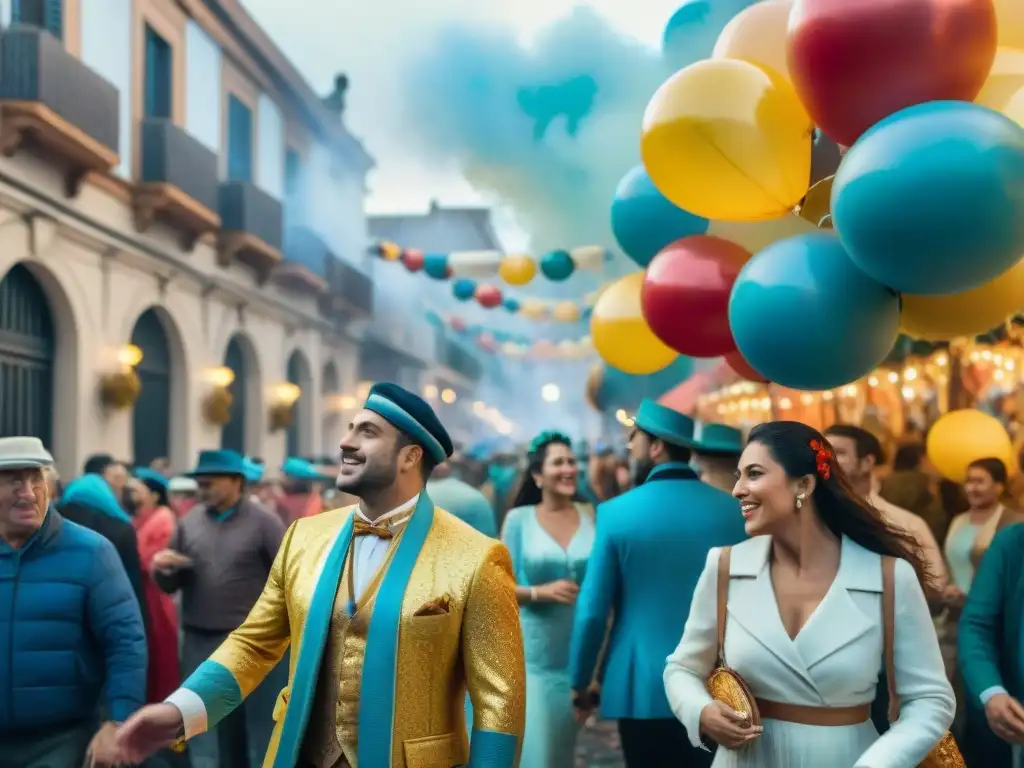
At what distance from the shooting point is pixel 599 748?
7016 millimetres

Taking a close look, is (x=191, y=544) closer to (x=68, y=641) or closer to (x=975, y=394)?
(x=68, y=641)

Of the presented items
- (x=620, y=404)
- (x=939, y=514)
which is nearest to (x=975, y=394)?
(x=620, y=404)

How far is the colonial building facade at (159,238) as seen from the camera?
11.7 m

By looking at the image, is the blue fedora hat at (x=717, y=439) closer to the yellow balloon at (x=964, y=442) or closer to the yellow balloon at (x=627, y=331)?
the yellow balloon at (x=627, y=331)

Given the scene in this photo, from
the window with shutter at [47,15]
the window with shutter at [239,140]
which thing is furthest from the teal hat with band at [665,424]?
the window with shutter at [239,140]

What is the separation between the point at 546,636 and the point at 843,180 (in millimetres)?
2885

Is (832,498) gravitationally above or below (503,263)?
below

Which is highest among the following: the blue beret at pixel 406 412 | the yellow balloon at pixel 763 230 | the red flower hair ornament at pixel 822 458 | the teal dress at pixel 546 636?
the yellow balloon at pixel 763 230

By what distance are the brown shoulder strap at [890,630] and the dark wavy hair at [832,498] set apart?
Result: 0.40 ft

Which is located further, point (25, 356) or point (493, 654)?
point (25, 356)

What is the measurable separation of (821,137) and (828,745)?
2.38m

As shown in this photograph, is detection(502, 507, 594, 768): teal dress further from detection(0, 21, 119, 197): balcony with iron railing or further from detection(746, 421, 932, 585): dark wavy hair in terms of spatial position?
detection(0, 21, 119, 197): balcony with iron railing

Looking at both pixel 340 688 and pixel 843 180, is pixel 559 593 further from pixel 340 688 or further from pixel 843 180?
pixel 843 180

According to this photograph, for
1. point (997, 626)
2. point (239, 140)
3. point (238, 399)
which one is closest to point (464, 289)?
point (238, 399)
